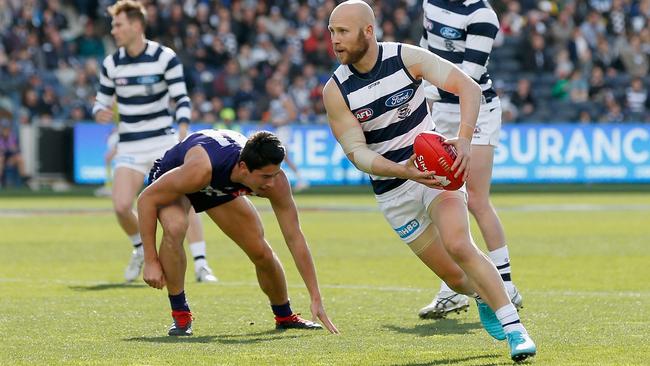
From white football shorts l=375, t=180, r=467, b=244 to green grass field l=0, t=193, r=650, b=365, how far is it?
682mm

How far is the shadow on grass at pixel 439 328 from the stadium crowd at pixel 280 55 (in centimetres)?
1848

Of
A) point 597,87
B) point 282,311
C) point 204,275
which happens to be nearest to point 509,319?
point 282,311

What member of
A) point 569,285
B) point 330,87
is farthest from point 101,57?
point 330,87

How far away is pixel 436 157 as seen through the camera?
22.6 ft

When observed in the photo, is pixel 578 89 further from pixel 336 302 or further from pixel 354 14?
pixel 354 14

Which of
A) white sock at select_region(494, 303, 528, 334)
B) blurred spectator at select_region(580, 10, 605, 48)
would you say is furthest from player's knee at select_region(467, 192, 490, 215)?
blurred spectator at select_region(580, 10, 605, 48)

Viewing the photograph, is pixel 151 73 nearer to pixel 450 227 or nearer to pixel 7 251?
pixel 7 251

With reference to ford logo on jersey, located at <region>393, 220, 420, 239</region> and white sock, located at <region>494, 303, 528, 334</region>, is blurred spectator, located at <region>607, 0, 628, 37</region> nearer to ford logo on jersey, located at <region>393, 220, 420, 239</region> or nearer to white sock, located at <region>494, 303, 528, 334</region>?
ford logo on jersey, located at <region>393, 220, 420, 239</region>

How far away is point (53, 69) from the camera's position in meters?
29.7

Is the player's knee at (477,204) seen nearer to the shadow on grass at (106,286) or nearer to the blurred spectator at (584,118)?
the shadow on grass at (106,286)

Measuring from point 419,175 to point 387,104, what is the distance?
0.68 meters

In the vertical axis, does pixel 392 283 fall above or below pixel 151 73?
below

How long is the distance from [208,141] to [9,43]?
22.6 meters

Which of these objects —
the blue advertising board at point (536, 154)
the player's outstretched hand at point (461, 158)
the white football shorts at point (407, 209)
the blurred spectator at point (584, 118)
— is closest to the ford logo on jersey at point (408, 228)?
the white football shorts at point (407, 209)
